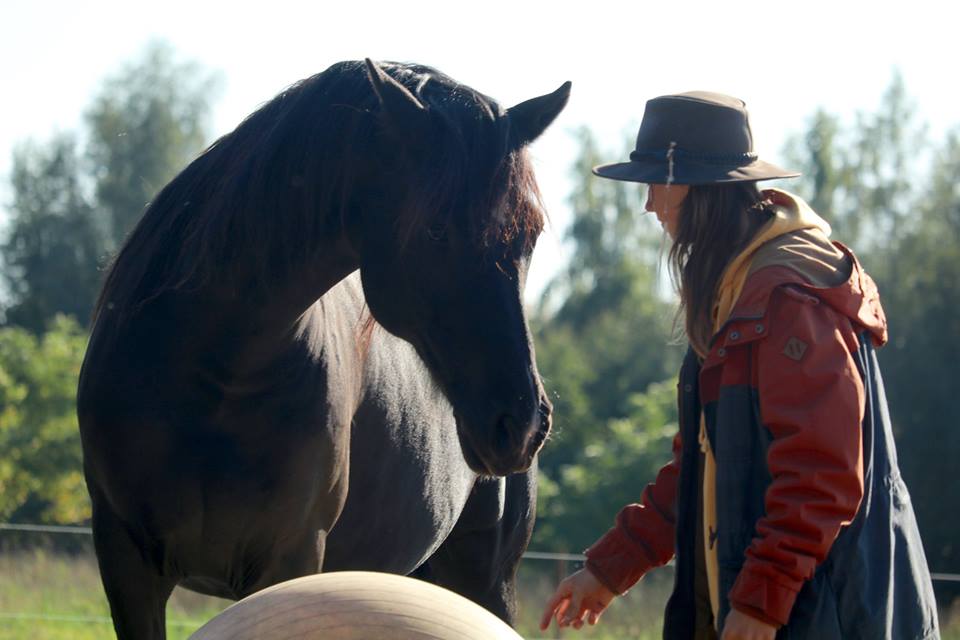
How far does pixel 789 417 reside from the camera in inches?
88.2

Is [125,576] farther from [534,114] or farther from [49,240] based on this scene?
[49,240]

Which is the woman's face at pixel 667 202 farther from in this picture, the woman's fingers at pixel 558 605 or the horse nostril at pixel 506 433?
the woman's fingers at pixel 558 605

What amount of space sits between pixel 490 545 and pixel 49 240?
3575 cm

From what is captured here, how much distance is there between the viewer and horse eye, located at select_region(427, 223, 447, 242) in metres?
2.78

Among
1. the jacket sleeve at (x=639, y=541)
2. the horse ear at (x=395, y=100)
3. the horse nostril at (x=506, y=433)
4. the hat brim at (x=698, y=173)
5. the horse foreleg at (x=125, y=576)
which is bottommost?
the horse foreleg at (x=125, y=576)

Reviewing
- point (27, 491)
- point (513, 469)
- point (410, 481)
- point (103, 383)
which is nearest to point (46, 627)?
point (410, 481)

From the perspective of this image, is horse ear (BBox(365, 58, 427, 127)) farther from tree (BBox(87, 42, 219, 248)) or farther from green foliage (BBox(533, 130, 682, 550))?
tree (BBox(87, 42, 219, 248))

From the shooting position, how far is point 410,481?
4137 millimetres

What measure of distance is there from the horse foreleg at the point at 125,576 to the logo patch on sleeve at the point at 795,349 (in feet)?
6.38

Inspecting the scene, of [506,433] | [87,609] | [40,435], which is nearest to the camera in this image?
[506,433]

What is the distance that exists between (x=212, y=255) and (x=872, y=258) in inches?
993

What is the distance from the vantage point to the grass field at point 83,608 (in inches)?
293

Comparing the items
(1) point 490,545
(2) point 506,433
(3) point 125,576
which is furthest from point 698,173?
(1) point 490,545

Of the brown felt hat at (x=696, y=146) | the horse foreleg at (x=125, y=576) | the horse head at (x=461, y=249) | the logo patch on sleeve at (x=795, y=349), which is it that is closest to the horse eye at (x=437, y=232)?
the horse head at (x=461, y=249)
